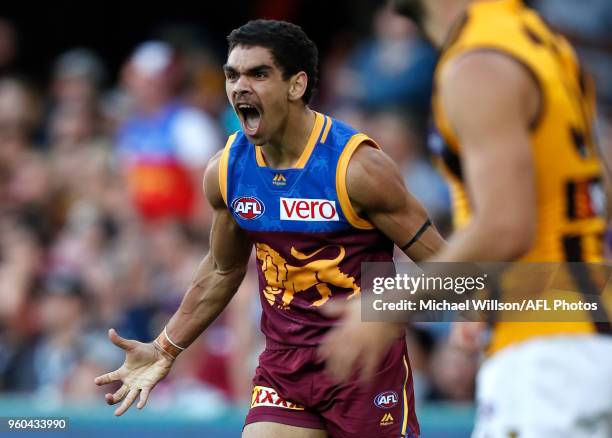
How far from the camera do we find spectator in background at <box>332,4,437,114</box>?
35.2 ft

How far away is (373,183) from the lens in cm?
484

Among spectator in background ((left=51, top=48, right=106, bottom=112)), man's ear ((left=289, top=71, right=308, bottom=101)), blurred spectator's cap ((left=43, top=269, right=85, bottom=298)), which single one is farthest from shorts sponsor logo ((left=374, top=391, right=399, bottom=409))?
spectator in background ((left=51, top=48, right=106, bottom=112))

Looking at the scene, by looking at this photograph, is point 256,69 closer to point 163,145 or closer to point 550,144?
point 550,144

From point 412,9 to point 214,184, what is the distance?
1584 millimetres

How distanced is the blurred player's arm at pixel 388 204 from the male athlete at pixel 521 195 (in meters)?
1.06

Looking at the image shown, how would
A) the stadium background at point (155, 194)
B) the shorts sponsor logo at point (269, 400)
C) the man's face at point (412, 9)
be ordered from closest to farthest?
the man's face at point (412, 9) < the shorts sponsor logo at point (269, 400) < the stadium background at point (155, 194)

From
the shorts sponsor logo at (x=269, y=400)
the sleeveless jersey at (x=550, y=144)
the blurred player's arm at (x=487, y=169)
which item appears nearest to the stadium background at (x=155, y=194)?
the shorts sponsor logo at (x=269, y=400)

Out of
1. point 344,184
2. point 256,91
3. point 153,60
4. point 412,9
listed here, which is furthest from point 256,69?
point 153,60

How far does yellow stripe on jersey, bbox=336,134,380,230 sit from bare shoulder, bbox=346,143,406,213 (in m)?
0.02

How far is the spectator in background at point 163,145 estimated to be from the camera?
10.6 m

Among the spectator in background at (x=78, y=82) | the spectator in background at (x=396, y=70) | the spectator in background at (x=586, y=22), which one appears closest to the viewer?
the spectator in background at (x=586, y=22)

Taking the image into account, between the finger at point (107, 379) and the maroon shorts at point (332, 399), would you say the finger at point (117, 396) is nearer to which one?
the finger at point (107, 379)

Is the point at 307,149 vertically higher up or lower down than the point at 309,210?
higher up

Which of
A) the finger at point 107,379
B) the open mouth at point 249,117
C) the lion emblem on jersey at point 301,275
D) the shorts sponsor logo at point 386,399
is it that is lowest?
the shorts sponsor logo at point 386,399
